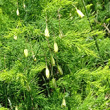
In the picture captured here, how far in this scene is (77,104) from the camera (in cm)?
140

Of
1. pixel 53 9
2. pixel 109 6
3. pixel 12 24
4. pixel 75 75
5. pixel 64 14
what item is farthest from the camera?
pixel 109 6

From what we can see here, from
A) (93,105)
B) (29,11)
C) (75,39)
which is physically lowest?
(93,105)

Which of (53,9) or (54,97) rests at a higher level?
(53,9)

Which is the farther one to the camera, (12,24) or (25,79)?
(12,24)

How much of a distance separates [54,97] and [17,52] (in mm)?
380

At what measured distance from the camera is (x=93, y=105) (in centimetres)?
137

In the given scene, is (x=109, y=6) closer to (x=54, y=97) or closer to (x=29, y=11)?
(x=29, y=11)

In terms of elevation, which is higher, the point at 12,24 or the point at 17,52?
the point at 12,24

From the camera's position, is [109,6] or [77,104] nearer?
[77,104]

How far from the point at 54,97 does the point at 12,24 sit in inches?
23.4

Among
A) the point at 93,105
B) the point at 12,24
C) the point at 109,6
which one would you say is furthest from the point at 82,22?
the point at 109,6

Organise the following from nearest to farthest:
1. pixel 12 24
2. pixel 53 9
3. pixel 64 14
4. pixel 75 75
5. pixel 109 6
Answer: pixel 53 9
pixel 75 75
pixel 12 24
pixel 64 14
pixel 109 6

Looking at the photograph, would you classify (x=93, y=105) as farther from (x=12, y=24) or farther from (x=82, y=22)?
(x=12, y=24)

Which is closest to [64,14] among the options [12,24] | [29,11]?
[29,11]
